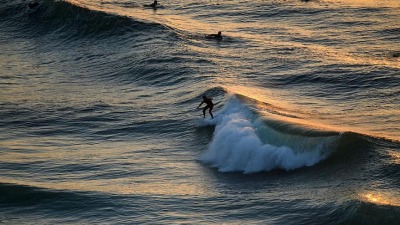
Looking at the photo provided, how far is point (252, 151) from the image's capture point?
79.7 feet

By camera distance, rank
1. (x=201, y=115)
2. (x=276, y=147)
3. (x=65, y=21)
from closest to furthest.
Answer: (x=276, y=147) < (x=201, y=115) < (x=65, y=21)

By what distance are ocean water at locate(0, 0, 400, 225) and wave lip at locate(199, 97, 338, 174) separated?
5 cm

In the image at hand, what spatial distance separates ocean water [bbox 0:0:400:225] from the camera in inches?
815

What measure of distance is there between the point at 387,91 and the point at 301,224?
535 inches

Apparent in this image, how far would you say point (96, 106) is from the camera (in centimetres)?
3203

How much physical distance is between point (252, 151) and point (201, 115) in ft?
18.6

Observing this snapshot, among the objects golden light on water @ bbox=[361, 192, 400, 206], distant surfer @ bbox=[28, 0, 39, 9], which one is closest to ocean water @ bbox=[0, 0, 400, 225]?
golden light on water @ bbox=[361, 192, 400, 206]

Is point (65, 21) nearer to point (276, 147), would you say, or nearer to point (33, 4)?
point (33, 4)

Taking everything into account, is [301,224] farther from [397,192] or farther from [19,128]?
[19,128]

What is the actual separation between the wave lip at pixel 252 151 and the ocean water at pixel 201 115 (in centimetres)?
Answer: 5

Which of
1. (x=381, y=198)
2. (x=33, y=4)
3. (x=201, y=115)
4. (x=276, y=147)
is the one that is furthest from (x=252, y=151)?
(x=33, y=4)

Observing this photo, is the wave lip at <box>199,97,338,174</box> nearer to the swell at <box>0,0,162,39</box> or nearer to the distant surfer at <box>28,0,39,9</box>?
the swell at <box>0,0,162,39</box>

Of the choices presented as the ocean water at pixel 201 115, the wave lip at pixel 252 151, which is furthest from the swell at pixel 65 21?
the wave lip at pixel 252 151

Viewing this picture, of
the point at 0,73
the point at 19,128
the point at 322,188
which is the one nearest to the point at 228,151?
the point at 322,188
